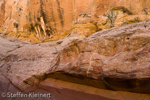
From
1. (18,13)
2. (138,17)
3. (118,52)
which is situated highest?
(18,13)

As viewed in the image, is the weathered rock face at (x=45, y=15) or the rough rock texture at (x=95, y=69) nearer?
the rough rock texture at (x=95, y=69)

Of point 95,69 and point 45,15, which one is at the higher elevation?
point 45,15

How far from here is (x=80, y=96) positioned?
420cm

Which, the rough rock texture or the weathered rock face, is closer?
the rough rock texture

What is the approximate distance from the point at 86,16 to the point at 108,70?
8.64 m

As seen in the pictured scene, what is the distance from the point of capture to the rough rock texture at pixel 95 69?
140 inches

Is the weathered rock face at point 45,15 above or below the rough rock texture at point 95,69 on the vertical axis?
above

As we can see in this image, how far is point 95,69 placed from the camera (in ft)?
13.9

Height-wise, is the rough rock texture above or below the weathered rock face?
below

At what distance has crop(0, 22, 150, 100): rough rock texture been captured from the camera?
3.56 metres

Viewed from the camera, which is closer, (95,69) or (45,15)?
(95,69)

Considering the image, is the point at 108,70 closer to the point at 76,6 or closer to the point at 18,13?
the point at 76,6

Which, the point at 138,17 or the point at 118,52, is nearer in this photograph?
the point at 118,52

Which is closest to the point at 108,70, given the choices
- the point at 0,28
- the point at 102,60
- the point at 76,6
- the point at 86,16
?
the point at 102,60
